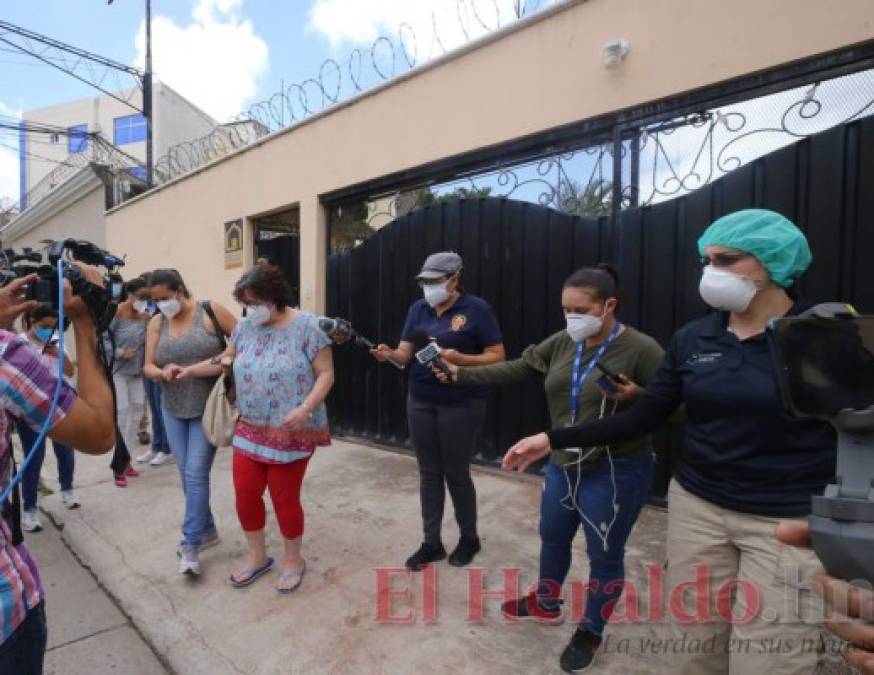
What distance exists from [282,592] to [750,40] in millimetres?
3778

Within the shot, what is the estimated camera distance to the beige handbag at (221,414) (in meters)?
2.74

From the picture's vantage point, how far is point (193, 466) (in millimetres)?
2854

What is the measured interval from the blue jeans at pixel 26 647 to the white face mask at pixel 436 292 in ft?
6.37

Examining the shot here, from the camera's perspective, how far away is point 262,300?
8.20ft

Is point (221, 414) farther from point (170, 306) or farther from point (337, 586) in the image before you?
point (337, 586)

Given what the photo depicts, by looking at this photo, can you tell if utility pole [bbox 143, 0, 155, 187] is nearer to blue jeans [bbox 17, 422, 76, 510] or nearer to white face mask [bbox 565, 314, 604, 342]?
blue jeans [bbox 17, 422, 76, 510]

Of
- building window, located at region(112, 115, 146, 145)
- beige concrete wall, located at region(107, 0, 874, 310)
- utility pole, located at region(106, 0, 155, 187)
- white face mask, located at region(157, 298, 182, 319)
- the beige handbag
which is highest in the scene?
building window, located at region(112, 115, 146, 145)

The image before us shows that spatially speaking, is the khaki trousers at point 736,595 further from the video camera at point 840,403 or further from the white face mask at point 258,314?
the white face mask at point 258,314

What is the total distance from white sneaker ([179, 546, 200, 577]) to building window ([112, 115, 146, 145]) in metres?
27.4

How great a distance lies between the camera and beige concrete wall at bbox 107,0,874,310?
9.30ft

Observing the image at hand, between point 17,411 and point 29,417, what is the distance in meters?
0.03

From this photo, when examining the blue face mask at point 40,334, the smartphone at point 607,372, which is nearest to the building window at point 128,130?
the blue face mask at point 40,334

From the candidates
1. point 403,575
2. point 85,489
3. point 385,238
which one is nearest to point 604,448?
point 403,575

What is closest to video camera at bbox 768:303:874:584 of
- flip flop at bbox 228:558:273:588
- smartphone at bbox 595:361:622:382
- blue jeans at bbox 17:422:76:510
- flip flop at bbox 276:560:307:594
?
smartphone at bbox 595:361:622:382
